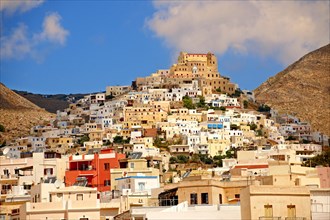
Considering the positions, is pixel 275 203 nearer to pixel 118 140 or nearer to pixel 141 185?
pixel 141 185

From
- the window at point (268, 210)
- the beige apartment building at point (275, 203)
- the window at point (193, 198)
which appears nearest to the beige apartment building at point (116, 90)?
the window at point (193, 198)

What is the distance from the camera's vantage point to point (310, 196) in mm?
34094

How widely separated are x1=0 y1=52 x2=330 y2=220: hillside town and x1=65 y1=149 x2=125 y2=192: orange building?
0.07m

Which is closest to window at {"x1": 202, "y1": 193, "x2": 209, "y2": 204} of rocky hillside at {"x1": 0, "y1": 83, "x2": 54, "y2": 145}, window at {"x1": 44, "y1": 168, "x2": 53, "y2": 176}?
window at {"x1": 44, "y1": 168, "x2": 53, "y2": 176}

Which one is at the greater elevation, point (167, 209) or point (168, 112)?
point (168, 112)

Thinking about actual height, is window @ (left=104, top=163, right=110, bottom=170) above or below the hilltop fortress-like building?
below

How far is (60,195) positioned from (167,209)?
14.3m

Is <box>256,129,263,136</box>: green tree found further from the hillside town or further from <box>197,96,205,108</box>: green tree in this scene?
<box>197,96,205,108</box>: green tree

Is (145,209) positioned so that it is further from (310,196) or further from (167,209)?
(310,196)

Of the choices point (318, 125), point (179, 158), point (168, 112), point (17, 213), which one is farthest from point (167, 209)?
point (318, 125)

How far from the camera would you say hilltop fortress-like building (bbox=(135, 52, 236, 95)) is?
159150 millimetres

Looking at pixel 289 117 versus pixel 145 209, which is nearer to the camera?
pixel 145 209

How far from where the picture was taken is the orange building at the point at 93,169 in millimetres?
72188

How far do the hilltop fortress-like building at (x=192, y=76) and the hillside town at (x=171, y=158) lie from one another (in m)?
0.20
